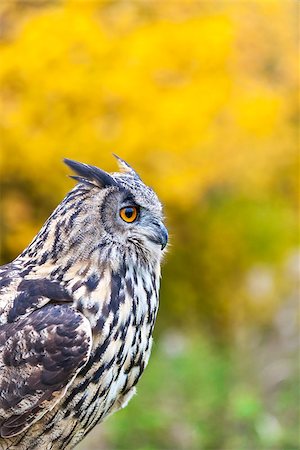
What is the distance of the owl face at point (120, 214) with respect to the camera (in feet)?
10.1

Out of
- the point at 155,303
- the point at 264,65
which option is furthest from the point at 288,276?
the point at 155,303

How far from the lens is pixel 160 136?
844 centimetres

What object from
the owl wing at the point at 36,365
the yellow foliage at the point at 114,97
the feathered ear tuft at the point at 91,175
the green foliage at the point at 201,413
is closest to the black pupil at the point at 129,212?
the feathered ear tuft at the point at 91,175

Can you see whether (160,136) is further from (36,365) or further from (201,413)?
(36,365)

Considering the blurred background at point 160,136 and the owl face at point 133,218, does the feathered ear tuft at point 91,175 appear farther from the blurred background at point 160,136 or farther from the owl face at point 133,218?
the blurred background at point 160,136

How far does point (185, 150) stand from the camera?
8891 millimetres

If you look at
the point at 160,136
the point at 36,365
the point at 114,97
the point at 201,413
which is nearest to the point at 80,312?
the point at 36,365

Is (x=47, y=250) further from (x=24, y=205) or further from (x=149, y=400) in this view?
(x=24, y=205)

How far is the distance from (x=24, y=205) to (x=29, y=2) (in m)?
2.17

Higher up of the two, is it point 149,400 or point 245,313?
point 245,313

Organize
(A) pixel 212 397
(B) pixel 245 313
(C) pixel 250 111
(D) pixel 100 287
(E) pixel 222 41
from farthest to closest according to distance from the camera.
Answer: (B) pixel 245 313 → (C) pixel 250 111 → (E) pixel 222 41 → (A) pixel 212 397 → (D) pixel 100 287

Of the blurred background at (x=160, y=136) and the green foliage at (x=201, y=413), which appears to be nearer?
the green foliage at (x=201, y=413)

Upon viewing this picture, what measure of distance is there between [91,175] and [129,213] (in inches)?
7.8

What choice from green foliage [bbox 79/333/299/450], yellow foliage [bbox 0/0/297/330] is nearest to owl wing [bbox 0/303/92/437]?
green foliage [bbox 79/333/299/450]
